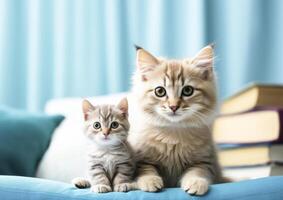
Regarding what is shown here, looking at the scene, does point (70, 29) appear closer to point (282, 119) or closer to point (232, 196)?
point (282, 119)

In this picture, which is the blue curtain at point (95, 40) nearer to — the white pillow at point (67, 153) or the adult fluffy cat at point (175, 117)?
the white pillow at point (67, 153)

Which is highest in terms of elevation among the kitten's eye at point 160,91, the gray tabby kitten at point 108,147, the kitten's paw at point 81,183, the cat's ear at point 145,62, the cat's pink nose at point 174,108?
the cat's ear at point 145,62

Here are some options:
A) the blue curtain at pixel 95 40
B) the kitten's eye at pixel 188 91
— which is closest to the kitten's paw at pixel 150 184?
the kitten's eye at pixel 188 91

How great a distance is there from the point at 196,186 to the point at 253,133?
0.52m

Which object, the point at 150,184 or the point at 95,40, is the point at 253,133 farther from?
the point at 95,40

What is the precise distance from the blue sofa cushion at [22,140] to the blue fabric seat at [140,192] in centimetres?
31

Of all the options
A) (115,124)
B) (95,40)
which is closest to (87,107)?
(115,124)

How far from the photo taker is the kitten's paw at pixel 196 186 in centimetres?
97

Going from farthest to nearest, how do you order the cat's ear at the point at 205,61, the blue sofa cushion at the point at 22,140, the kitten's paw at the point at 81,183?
1. the blue sofa cushion at the point at 22,140
2. the cat's ear at the point at 205,61
3. the kitten's paw at the point at 81,183

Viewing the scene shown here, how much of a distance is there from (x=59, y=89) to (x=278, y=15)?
1089 mm

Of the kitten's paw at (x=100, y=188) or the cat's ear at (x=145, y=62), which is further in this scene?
the cat's ear at (x=145, y=62)

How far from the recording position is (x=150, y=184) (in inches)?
39.8

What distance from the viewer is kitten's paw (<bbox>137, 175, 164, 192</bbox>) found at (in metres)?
1.00

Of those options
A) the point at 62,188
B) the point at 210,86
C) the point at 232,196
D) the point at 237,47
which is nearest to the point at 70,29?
the point at 237,47
